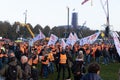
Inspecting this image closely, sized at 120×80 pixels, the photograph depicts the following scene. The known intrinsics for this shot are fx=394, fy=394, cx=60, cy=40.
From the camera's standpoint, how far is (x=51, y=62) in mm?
23953

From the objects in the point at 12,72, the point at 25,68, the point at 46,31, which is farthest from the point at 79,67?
the point at 46,31

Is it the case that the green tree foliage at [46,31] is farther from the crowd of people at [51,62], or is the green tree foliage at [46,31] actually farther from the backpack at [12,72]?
the backpack at [12,72]

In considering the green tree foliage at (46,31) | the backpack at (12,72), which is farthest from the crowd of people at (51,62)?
the green tree foliage at (46,31)

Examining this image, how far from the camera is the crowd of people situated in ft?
35.0

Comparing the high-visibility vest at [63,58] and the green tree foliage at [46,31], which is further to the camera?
the green tree foliage at [46,31]

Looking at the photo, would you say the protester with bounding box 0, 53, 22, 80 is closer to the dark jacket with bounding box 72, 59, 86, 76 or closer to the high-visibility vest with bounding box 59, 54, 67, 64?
the dark jacket with bounding box 72, 59, 86, 76

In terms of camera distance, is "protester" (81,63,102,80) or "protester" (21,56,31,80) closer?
"protester" (81,63,102,80)

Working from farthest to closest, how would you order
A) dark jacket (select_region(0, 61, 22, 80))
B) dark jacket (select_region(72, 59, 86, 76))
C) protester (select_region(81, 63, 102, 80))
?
dark jacket (select_region(72, 59, 86, 76)) < dark jacket (select_region(0, 61, 22, 80)) < protester (select_region(81, 63, 102, 80))

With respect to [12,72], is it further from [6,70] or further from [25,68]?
[25,68]

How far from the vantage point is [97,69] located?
26.6 feet

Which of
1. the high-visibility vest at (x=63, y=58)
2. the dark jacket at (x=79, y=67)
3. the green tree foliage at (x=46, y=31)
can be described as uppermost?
the green tree foliage at (x=46, y=31)

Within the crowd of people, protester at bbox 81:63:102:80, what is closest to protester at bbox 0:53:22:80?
the crowd of people

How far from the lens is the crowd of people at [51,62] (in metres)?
10.7

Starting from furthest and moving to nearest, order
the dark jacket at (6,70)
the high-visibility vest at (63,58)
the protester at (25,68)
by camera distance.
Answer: the high-visibility vest at (63,58) < the protester at (25,68) < the dark jacket at (6,70)
